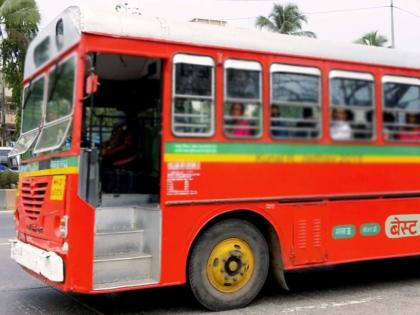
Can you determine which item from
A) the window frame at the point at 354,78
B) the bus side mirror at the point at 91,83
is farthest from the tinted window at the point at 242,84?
the bus side mirror at the point at 91,83

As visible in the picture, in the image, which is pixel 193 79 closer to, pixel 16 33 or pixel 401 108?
pixel 401 108

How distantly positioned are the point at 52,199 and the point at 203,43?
7.51 ft

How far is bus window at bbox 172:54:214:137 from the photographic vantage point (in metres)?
6.33

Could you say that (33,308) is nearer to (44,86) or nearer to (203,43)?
(44,86)

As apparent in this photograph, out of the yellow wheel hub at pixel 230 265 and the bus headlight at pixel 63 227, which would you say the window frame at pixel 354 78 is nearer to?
the yellow wheel hub at pixel 230 265

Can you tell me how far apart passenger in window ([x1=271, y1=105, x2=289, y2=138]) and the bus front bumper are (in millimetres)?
2724

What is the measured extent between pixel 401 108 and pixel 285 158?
1.93 m

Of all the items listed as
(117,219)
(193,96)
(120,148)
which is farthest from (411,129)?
(117,219)

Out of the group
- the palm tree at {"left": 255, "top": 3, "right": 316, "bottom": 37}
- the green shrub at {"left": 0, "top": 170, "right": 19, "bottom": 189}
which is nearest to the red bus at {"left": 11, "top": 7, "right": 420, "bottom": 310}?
the green shrub at {"left": 0, "top": 170, "right": 19, "bottom": 189}

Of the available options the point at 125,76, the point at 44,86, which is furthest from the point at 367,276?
the point at 44,86

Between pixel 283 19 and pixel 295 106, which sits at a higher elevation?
pixel 283 19

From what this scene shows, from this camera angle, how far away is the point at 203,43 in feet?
21.3

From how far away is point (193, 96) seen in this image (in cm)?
642

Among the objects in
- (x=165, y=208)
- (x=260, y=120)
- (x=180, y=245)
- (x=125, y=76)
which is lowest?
(x=180, y=245)
